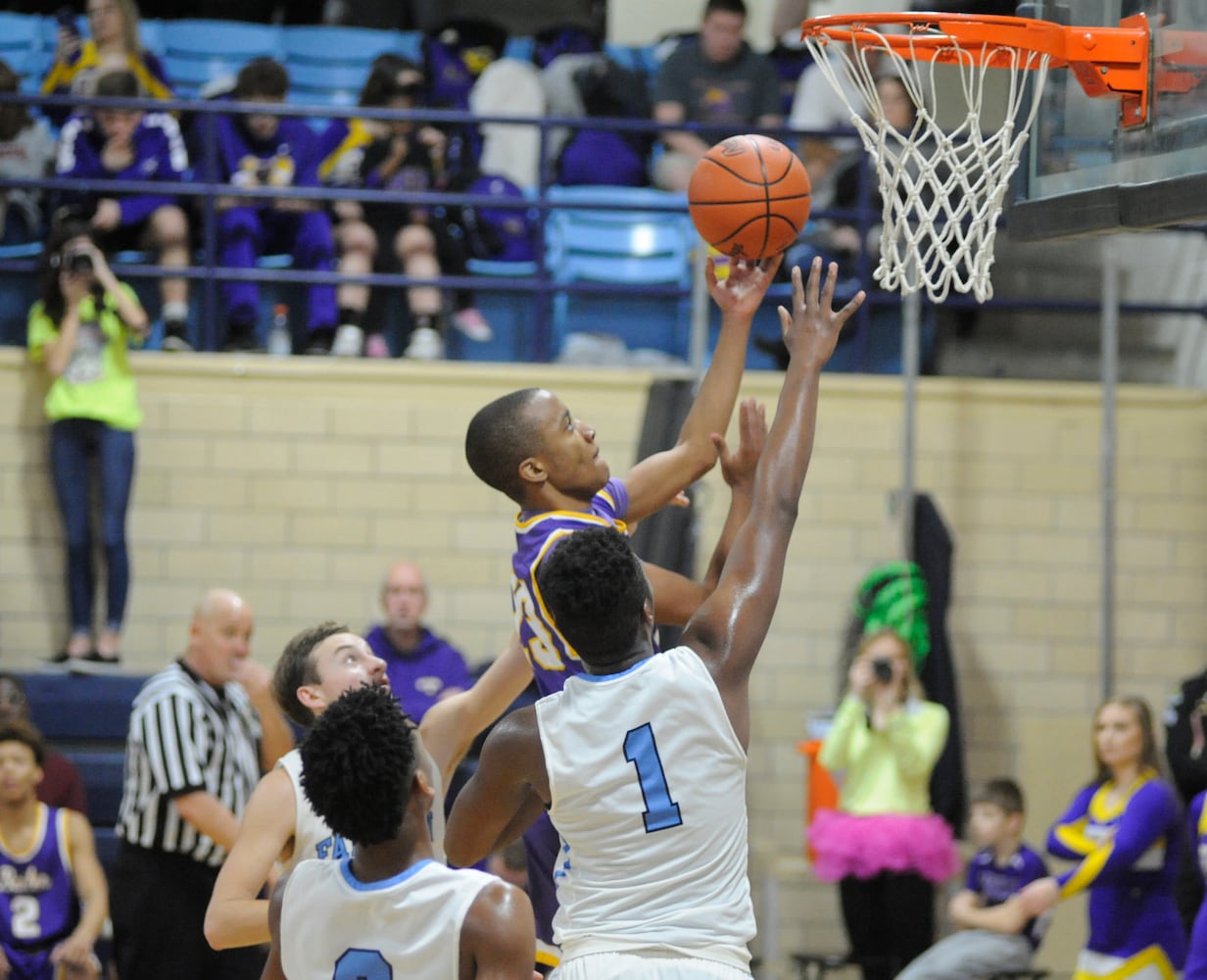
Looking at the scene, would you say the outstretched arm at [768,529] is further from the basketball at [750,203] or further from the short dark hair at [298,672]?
the short dark hair at [298,672]

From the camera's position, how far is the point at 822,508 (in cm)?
873

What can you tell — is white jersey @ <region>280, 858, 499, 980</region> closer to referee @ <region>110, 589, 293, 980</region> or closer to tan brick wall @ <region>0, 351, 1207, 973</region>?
referee @ <region>110, 589, 293, 980</region>

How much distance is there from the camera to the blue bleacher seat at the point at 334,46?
34.0ft

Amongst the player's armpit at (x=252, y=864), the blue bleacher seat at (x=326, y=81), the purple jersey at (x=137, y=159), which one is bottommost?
the player's armpit at (x=252, y=864)

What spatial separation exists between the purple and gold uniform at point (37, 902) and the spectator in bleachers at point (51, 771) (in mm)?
537

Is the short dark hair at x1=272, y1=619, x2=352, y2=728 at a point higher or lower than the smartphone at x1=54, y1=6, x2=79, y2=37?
lower

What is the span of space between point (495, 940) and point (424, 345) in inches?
248

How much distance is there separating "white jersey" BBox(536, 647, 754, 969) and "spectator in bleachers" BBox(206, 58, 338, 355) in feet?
19.8

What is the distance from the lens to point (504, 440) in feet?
11.8

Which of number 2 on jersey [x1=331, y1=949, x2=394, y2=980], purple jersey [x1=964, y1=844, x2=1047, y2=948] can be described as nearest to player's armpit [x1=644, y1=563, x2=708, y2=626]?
number 2 on jersey [x1=331, y1=949, x2=394, y2=980]

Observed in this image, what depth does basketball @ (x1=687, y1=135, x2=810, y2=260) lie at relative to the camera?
404 cm

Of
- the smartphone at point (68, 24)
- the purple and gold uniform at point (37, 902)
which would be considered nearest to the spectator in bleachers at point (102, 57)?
the smartphone at point (68, 24)

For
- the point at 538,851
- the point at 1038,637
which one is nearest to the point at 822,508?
the point at 1038,637

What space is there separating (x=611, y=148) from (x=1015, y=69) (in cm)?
518
